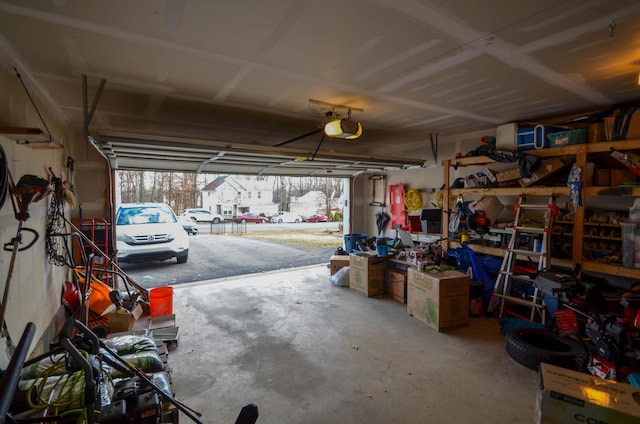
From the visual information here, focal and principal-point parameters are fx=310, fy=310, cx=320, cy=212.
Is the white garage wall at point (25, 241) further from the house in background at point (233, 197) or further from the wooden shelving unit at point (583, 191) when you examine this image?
the house in background at point (233, 197)

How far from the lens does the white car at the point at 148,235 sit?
22.0ft

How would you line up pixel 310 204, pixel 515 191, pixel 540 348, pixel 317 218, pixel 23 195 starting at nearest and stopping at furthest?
pixel 23 195 < pixel 540 348 < pixel 515 191 < pixel 317 218 < pixel 310 204

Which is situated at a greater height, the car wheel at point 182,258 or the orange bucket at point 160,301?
the orange bucket at point 160,301

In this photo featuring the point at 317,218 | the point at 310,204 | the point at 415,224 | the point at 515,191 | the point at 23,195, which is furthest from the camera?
the point at 310,204

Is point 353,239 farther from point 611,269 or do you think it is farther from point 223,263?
point 611,269

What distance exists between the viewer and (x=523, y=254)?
376 centimetres

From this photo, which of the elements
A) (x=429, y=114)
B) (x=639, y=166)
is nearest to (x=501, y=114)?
(x=429, y=114)

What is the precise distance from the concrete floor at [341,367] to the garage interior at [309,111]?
0.06 ft

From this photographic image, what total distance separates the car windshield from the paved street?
1.08 meters

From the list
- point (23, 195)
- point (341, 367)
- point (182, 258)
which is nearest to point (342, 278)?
point (341, 367)

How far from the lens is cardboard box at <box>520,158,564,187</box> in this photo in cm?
376

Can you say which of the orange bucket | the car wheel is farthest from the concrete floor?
the car wheel

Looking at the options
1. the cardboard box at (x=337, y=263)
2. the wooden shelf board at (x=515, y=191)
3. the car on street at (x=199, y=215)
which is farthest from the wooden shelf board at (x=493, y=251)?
the car on street at (x=199, y=215)

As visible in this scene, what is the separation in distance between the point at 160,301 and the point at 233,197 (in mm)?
23815
